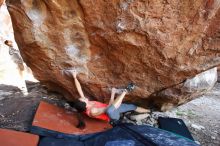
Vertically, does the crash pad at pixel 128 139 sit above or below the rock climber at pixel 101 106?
below

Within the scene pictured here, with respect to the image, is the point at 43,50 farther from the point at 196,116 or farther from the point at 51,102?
the point at 196,116

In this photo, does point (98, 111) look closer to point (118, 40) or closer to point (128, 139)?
point (128, 139)

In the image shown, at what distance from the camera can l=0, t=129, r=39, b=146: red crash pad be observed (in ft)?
9.95

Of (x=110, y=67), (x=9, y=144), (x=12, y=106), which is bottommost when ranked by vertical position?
(x=9, y=144)

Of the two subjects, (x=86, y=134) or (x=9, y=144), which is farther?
(x=86, y=134)

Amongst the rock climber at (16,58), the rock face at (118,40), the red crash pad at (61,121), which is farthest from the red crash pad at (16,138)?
the rock climber at (16,58)

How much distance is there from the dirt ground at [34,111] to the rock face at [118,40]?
366 millimetres

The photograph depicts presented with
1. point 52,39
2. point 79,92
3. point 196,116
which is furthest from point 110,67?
point 196,116

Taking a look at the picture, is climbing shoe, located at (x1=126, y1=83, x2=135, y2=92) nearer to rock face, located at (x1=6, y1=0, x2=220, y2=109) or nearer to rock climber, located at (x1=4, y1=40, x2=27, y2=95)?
rock face, located at (x1=6, y1=0, x2=220, y2=109)

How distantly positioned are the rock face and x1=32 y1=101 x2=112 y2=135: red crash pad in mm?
302

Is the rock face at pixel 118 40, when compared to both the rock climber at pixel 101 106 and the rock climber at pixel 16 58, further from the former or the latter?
the rock climber at pixel 16 58

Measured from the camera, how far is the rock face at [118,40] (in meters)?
2.94

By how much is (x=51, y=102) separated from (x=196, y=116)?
Result: 2373 mm

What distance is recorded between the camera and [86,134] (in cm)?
339
